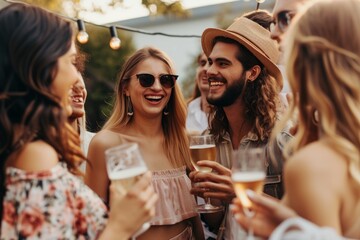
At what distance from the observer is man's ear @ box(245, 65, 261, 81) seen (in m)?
4.53

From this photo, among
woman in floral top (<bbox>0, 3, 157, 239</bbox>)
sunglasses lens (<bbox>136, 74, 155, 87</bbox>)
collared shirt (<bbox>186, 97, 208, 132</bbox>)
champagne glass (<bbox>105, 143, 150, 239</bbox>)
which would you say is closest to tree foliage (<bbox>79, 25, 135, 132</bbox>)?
collared shirt (<bbox>186, 97, 208, 132</bbox>)

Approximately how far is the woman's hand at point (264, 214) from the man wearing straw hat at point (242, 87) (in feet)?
5.95

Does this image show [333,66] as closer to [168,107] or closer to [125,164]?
[125,164]

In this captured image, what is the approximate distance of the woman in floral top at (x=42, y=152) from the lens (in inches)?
90.7

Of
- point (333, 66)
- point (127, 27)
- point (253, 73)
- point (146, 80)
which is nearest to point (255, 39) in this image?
point (253, 73)

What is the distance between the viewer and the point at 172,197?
3.79m

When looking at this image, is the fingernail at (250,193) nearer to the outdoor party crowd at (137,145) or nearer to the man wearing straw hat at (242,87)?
the outdoor party crowd at (137,145)

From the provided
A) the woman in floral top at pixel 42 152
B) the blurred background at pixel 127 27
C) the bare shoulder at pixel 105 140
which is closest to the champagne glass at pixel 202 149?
the bare shoulder at pixel 105 140

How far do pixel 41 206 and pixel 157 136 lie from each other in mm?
1874

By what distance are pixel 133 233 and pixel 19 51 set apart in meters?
0.92

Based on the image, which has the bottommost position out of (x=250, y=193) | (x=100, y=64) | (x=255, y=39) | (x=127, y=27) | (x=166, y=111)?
(x=250, y=193)

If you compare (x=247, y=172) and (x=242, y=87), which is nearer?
(x=247, y=172)

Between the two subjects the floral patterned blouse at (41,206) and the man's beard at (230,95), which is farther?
the man's beard at (230,95)

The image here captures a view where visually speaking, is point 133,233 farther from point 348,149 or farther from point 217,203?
point 217,203
